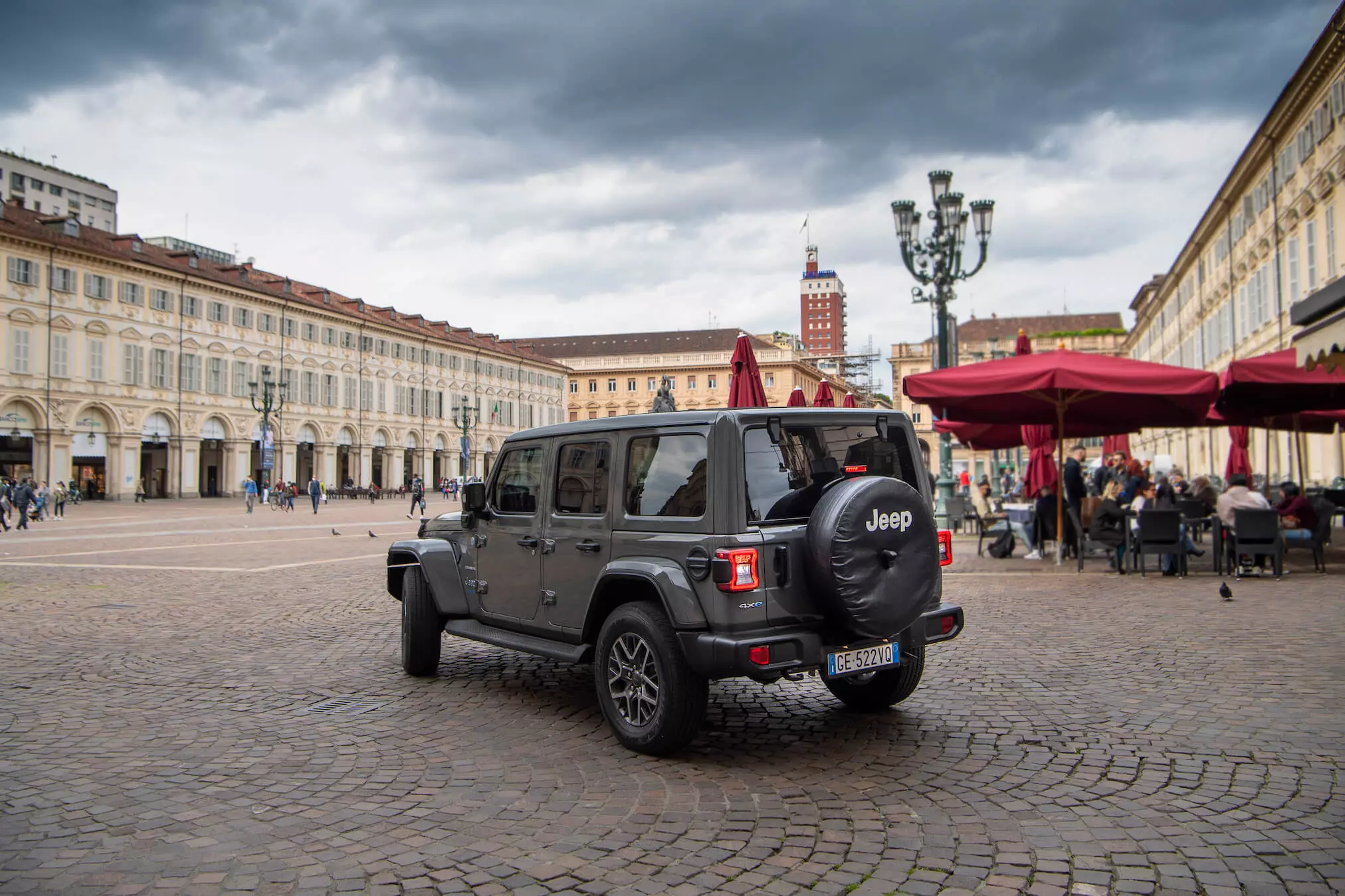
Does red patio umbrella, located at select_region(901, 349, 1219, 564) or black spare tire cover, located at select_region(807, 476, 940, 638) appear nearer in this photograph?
black spare tire cover, located at select_region(807, 476, 940, 638)

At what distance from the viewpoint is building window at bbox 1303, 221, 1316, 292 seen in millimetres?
27422

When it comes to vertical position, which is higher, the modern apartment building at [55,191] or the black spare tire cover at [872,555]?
the modern apartment building at [55,191]

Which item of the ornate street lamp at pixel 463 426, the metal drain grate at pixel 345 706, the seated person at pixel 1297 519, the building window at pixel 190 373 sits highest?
the building window at pixel 190 373

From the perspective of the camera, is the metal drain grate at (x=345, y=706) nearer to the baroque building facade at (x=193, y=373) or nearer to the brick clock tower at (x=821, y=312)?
the baroque building facade at (x=193, y=373)

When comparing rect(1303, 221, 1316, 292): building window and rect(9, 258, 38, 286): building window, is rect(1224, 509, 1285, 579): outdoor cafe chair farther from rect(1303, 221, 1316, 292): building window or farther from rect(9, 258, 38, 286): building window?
rect(9, 258, 38, 286): building window

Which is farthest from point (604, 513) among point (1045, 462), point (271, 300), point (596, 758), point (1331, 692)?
point (271, 300)

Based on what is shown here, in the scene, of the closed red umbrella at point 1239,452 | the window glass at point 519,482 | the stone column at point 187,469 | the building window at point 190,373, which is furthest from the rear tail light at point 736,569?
the building window at point 190,373

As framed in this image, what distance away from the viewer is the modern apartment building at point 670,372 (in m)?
103

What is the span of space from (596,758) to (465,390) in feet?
263

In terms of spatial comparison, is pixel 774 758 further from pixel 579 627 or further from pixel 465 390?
pixel 465 390

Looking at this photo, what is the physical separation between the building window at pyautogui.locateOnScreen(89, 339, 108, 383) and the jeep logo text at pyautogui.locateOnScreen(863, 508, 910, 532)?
179 ft

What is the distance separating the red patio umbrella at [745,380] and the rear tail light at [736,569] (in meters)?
4.76

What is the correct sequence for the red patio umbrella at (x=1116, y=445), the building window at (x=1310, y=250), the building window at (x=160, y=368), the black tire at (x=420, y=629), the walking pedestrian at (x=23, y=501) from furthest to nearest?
the building window at (x=160, y=368) < the walking pedestrian at (x=23, y=501) < the building window at (x=1310, y=250) < the red patio umbrella at (x=1116, y=445) < the black tire at (x=420, y=629)

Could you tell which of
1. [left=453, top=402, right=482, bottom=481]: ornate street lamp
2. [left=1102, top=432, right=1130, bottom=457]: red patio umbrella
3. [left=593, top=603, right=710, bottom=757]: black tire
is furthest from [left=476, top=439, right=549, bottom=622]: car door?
[left=453, top=402, right=482, bottom=481]: ornate street lamp
